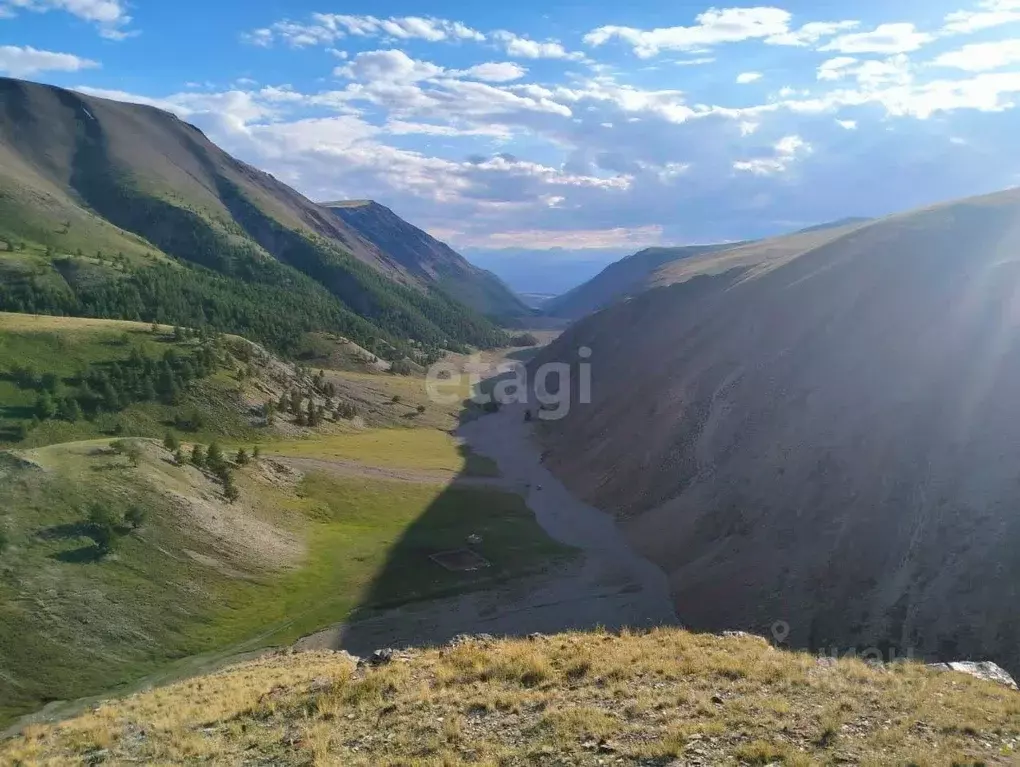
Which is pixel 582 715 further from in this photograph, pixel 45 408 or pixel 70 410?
pixel 70 410

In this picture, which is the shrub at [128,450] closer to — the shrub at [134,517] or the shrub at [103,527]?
the shrub at [134,517]

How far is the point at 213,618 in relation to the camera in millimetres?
50656

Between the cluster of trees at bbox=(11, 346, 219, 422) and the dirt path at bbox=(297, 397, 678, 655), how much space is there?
62318mm

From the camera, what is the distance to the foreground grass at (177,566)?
43.5 metres

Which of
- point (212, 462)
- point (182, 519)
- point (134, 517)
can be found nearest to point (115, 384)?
point (212, 462)

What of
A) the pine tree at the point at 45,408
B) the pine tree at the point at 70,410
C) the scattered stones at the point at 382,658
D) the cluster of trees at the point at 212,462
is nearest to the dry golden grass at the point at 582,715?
the scattered stones at the point at 382,658

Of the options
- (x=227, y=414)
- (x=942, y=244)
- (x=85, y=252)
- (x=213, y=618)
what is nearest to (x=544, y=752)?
(x=213, y=618)

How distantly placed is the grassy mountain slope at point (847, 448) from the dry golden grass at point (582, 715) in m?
24.7

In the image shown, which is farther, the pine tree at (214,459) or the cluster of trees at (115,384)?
the cluster of trees at (115,384)

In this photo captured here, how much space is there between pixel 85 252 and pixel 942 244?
207 metres

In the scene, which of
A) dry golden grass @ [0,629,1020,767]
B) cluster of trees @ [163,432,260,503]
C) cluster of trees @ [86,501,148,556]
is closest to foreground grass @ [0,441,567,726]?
cluster of trees @ [86,501,148,556]

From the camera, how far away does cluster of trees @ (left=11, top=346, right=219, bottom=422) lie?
8988 centimetres

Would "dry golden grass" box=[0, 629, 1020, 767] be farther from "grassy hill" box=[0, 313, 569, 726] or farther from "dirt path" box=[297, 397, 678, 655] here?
"grassy hill" box=[0, 313, 569, 726]

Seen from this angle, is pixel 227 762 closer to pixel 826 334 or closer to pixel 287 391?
pixel 826 334
